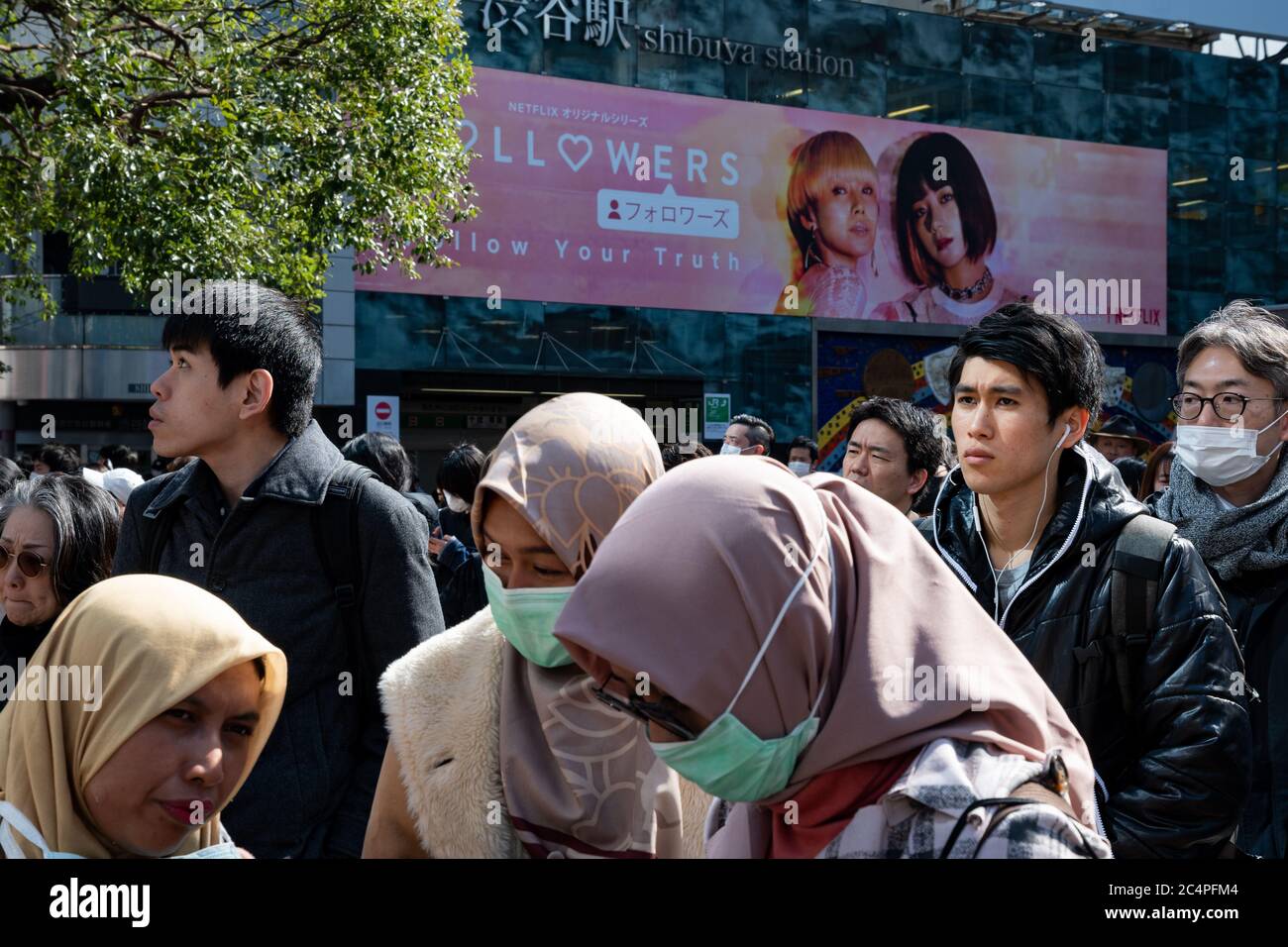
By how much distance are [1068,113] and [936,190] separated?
12.5ft

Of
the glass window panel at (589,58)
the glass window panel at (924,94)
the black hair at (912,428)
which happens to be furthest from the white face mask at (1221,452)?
the glass window panel at (924,94)

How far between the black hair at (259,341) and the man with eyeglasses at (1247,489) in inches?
85.8

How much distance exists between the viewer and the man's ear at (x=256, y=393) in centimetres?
276

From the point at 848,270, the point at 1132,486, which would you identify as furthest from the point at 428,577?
the point at 848,270

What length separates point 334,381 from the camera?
62.1 ft

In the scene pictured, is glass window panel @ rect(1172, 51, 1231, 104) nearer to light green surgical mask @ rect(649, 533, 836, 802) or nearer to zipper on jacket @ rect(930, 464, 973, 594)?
zipper on jacket @ rect(930, 464, 973, 594)

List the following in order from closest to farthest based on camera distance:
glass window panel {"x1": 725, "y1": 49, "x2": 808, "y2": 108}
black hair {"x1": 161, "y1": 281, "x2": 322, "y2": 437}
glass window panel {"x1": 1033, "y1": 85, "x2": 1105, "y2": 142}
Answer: black hair {"x1": 161, "y1": 281, "x2": 322, "y2": 437}
glass window panel {"x1": 725, "y1": 49, "x2": 808, "y2": 108}
glass window panel {"x1": 1033, "y1": 85, "x2": 1105, "y2": 142}

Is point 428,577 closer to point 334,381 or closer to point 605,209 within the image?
point 334,381

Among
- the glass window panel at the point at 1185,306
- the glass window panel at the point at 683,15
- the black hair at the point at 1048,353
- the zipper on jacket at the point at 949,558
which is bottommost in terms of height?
the zipper on jacket at the point at 949,558

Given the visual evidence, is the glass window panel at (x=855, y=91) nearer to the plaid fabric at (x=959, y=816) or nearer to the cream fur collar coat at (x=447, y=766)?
the cream fur collar coat at (x=447, y=766)

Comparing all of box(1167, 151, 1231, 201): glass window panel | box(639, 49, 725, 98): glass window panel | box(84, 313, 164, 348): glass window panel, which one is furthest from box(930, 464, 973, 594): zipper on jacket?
box(1167, 151, 1231, 201): glass window panel

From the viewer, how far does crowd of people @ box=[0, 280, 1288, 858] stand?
153 cm

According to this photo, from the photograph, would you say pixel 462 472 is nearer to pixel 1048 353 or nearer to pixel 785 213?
pixel 1048 353
